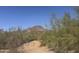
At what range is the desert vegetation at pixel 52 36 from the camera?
4.93 feet

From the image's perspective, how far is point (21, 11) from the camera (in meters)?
1.52

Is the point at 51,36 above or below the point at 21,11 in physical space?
below

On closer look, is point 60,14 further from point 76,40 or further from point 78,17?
point 76,40

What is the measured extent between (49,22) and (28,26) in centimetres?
22

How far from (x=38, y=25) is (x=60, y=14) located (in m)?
0.26

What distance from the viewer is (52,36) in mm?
1514

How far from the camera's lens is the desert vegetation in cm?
150

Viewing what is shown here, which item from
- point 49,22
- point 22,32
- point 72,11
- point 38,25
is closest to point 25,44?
point 22,32

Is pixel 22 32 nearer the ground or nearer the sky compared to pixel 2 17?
nearer the ground

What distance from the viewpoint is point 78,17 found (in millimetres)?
1524
